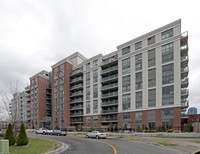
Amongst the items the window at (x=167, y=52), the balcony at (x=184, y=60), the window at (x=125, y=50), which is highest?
the window at (x=125, y=50)

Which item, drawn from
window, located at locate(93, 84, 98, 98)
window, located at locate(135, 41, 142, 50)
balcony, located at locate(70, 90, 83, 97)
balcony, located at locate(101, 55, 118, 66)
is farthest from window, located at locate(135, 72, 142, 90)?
balcony, located at locate(70, 90, 83, 97)

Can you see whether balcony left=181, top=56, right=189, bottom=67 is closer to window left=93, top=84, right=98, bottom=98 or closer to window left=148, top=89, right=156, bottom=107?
window left=148, top=89, right=156, bottom=107

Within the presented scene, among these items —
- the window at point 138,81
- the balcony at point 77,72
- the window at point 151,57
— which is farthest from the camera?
the balcony at point 77,72

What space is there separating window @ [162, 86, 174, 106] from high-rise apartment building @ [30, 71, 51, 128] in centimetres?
5560

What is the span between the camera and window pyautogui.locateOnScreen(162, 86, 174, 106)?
3584cm

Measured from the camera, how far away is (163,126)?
33.7 m

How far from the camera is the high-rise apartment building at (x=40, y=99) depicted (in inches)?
2854

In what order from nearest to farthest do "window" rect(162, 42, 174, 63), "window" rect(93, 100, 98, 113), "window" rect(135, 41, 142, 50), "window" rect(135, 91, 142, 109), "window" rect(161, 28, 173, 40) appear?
"window" rect(162, 42, 174, 63), "window" rect(161, 28, 173, 40), "window" rect(135, 91, 142, 109), "window" rect(135, 41, 142, 50), "window" rect(93, 100, 98, 113)

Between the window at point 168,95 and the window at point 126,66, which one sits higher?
the window at point 126,66

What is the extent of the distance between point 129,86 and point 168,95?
11696mm

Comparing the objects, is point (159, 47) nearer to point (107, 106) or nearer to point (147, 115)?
point (147, 115)

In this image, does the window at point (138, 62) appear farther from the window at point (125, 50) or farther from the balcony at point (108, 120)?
the balcony at point (108, 120)

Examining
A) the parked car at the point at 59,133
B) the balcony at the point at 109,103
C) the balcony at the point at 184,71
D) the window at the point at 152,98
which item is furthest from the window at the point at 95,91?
the balcony at the point at 184,71

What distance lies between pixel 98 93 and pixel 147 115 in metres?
19.3
